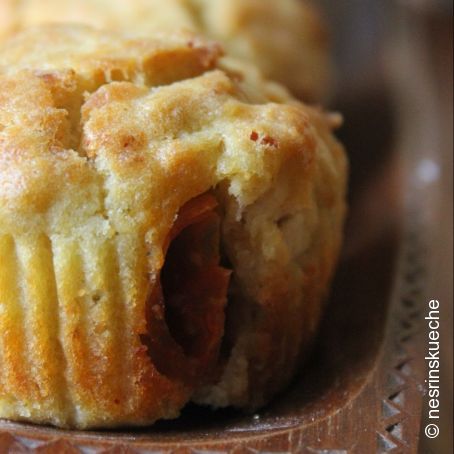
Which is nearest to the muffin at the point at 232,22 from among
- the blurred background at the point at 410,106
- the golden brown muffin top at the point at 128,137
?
the blurred background at the point at 410,106

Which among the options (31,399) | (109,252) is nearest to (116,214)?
(109,252)

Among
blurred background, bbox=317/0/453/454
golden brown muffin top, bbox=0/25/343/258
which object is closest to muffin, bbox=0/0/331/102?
blurred background, bbox=317/0/453/454

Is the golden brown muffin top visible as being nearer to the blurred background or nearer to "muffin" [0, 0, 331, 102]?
the blurred background

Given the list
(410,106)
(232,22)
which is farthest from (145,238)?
(410,106)

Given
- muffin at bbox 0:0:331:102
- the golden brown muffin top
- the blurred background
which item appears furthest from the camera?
muffin at bbox 0:0:331:102

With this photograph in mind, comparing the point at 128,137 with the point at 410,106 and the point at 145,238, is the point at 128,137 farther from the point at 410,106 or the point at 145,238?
the point at 410,106
